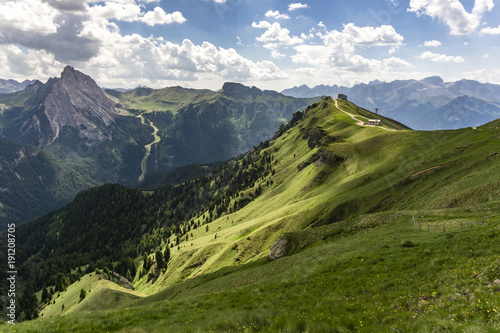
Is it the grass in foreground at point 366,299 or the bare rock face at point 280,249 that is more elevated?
the grass in foreground at point 366,299

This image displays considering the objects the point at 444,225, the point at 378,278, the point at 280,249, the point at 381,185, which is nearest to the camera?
the point at 378,278

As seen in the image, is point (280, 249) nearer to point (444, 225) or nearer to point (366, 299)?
point (444, 225)

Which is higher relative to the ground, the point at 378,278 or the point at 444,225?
the point at 444,225

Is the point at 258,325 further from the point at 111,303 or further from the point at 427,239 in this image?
the point at 111,303

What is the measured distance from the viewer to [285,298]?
3033 cm

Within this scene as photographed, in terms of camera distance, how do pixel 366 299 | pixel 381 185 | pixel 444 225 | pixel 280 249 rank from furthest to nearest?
pixel 381 185
pixel 280 249
pixel 444 225
pixel 366 299

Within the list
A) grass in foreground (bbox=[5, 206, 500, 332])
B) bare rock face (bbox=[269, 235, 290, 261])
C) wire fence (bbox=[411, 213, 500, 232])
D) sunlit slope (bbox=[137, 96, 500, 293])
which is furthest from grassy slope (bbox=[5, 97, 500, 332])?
bare rock face (bbox=[269, 235, 290, 261])

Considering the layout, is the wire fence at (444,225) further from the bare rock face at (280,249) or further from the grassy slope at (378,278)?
the bare rock face at (280,249)

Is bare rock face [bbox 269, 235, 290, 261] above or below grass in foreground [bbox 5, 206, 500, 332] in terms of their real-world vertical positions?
below

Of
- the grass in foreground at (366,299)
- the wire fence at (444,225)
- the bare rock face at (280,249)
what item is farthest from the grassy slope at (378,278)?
the bare rock face at (280,249)

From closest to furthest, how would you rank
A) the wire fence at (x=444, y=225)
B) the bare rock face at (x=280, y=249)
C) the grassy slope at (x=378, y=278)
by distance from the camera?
the grassy slope at (x=378, y=278)
the wire fence at (x=444, y=225)
the bare rock face at (x=280, y=249)

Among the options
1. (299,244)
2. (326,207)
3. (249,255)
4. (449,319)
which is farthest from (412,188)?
(449,319)

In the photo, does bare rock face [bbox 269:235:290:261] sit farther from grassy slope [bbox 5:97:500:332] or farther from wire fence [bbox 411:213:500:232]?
wire fence [bbox 411:213:500:232]

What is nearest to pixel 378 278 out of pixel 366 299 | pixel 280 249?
pixel 366 299
